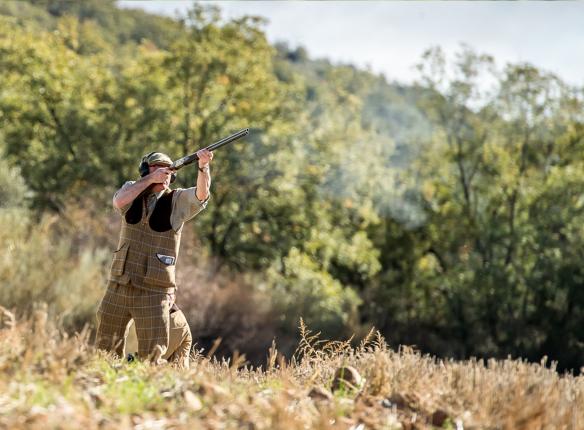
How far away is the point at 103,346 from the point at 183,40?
20.8 m

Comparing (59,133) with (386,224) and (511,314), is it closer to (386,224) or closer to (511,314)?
(386,224)

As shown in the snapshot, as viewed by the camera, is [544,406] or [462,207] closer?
[544,406]

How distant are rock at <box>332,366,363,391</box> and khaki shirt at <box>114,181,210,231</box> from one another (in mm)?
1981

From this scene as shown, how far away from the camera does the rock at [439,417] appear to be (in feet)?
12.8

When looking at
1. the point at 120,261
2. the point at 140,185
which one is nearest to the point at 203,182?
the point at 140,185

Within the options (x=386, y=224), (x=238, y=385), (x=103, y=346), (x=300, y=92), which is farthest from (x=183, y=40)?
(x=238, y=385)

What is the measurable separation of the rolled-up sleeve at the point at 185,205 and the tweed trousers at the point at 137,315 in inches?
22.0

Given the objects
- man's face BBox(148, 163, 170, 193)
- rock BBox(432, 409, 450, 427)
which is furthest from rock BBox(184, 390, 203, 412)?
man's face BBox(148, 163, 170, 193)

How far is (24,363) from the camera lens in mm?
3678

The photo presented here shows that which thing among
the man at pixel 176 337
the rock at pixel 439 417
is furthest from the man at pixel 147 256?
the rock at pixel 439 417

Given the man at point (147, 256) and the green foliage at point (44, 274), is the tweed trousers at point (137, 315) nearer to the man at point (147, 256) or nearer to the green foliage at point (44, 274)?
the man at point (147, 256)

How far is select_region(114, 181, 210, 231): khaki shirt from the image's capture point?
601 cm

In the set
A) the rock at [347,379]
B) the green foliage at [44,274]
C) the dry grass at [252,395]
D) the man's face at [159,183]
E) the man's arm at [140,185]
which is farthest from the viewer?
the green foliage at [44,274]

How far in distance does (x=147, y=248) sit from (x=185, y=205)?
418 millimetres
